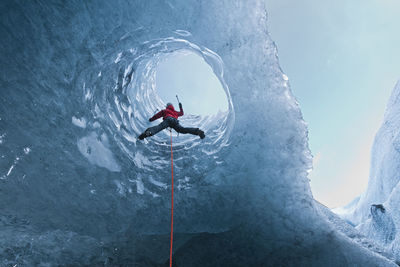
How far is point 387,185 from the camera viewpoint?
→ 8344mm

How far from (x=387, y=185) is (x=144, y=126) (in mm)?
9131

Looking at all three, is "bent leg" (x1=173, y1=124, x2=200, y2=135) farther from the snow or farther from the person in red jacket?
the snow

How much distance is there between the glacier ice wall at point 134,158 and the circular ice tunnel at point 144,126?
0.04 m

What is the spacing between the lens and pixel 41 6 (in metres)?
2.51

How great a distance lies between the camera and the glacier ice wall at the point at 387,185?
22.1 ft

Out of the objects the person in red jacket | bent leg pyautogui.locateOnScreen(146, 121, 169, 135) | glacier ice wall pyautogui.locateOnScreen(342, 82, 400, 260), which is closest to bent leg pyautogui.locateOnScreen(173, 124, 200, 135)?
the person in red jacket

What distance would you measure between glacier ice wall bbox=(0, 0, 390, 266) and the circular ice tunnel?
0.04 meters

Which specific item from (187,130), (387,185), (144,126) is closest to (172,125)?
(187,130)

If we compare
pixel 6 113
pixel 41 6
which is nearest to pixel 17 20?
pixel 41 6

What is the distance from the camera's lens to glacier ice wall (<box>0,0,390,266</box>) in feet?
9.39

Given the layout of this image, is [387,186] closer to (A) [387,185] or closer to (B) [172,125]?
(A) [387,185]

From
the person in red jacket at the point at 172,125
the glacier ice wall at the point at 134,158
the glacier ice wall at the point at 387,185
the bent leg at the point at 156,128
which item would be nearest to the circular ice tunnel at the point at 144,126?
the glacier ice wall at the point at 134,158

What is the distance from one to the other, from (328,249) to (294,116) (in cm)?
200

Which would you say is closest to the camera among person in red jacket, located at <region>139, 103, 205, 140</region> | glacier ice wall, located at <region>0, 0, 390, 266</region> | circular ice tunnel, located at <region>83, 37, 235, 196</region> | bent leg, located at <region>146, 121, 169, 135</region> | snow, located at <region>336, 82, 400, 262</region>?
glacier ice wall, located at <region>0, 0, 390, 266</region>
